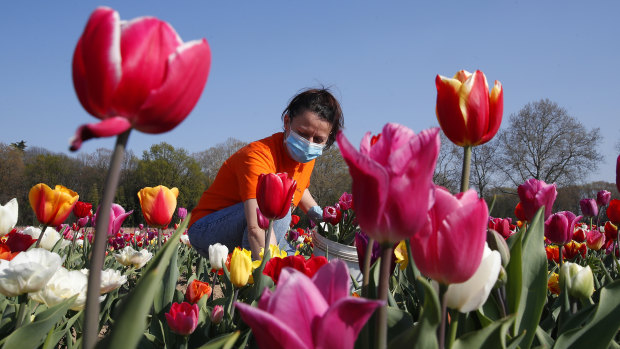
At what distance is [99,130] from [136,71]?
3.6 inches

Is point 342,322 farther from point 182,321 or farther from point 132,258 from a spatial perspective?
point 132,258

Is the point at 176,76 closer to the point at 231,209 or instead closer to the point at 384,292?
the point at 384,292

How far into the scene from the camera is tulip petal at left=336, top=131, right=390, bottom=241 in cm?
52

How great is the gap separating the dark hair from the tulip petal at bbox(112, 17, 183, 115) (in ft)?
8.56

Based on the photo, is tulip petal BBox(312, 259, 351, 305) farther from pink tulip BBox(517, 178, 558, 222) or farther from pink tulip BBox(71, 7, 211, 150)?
pink tulip BBox(517, 178, 558, 222)

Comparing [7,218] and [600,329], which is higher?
[600,329]

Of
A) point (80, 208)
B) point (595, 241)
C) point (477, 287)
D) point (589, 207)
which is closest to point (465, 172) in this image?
point (477, 287)

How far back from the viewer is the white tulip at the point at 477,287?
67 cm

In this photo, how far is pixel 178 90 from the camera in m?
0.50

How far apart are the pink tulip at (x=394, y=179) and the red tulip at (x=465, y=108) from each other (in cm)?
53

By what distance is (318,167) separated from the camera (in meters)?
23.1

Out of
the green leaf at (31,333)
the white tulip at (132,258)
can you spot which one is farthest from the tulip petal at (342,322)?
the white tulip at (132,258)

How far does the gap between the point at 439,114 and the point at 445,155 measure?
74.5 feet

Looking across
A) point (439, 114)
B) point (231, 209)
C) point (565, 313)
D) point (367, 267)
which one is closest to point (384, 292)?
point (367, 267)
